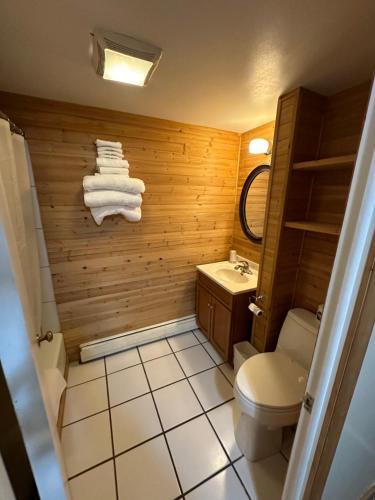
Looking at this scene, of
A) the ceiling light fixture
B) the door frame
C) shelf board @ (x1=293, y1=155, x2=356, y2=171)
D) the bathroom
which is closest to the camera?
the door frame

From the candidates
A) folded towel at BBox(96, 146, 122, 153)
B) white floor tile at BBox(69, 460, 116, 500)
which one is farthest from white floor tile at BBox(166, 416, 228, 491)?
folded towel at BBox(96, 146, 122, 153)

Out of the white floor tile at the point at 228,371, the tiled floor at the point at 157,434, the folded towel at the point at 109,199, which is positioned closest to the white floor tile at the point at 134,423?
the tiled floor at the point at 157,434

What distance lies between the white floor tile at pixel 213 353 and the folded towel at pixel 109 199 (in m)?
1.59

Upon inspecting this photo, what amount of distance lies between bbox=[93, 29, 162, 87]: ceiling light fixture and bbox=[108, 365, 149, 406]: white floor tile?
7.03 ft

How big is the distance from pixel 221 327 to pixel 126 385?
36.9 inches

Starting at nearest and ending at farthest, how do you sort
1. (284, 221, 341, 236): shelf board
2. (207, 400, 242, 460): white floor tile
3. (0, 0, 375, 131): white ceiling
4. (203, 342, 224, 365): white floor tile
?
1. (0, 0, 375, 131): white ceiling
2. (284, 221, 341, 236): shelf board
3. (207, 400, 242, 460): white floor tile
4. (203, 342, 224, 365): white floor tile

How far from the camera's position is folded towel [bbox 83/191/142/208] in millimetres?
1551

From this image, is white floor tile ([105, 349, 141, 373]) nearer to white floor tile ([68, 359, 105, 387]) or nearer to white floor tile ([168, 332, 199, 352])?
white floor tile ([68, 359, 105, 387])

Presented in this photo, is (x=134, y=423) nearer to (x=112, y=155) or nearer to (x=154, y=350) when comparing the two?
(x=154, y=350)

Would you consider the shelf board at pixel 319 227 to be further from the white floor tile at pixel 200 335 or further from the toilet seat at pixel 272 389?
the white floor tile at pixel 200 335

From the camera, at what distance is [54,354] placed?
156 centimetres

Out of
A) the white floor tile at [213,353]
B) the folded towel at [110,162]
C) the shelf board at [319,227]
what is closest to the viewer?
the shelf board at [319,227]

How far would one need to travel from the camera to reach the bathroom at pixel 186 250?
617mm

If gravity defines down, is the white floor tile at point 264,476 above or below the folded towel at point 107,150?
below
